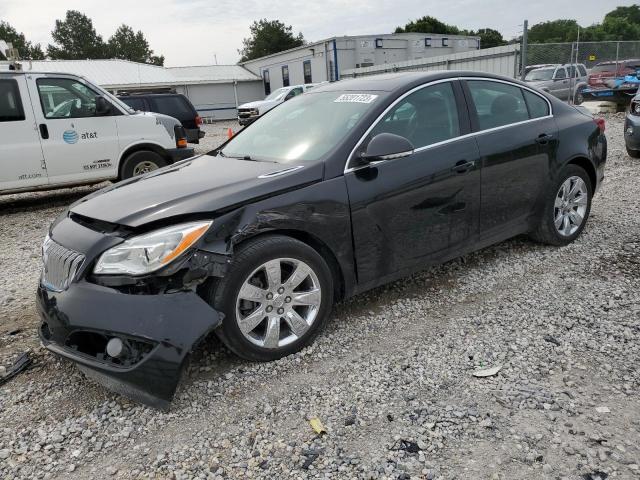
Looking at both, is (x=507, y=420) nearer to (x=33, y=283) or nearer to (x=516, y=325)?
(x=516, y=325)

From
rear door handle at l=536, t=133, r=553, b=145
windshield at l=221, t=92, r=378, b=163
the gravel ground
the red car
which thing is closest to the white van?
the gravel ground

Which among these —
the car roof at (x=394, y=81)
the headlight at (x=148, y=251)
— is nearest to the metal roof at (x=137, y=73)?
the car roof at (x=394, y=81)

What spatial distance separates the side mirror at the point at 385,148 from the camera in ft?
10.6

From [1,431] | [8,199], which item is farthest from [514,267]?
[8,199]

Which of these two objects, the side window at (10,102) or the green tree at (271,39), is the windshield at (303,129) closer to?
the side window at (10,102)

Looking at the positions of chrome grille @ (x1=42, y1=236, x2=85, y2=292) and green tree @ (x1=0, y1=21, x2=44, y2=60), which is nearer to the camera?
chrome grille @ (x1=42, y1=236, x2=85, y2=292)

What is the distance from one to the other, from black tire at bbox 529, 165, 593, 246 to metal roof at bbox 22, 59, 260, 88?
3282cm

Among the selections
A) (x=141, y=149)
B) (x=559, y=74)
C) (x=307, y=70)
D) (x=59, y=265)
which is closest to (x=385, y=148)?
(x=59, y=265)

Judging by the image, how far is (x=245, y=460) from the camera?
2.37 m

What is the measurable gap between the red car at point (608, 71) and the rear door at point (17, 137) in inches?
712

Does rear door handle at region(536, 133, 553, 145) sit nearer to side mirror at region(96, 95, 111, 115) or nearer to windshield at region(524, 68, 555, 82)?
side mirror at region(96, 95, 111, 115)

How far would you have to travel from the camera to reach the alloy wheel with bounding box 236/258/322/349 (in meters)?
2.94

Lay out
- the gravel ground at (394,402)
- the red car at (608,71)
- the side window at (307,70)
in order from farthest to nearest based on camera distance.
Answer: the side window at (307,70)
the red car at (608,71)
the gravel ground at (394,402)

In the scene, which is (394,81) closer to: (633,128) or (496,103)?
(496,103)
